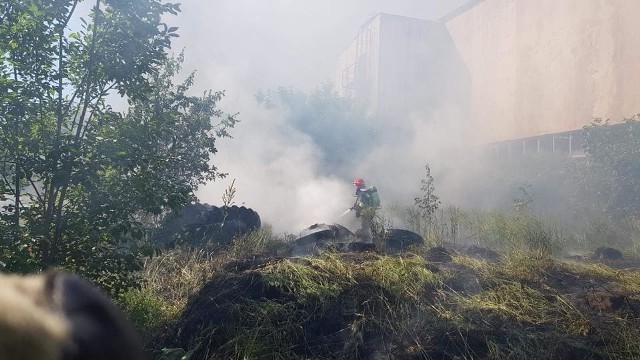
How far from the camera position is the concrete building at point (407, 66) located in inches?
958

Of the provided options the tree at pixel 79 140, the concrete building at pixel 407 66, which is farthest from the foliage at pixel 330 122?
the tree at pixel 79 140

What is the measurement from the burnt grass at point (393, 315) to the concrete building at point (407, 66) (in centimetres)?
2041

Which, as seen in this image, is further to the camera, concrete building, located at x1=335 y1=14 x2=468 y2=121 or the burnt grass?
concrete building, located at x1=335 y1=14 x2=468 y2=121

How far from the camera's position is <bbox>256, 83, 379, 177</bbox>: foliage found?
2192 cm

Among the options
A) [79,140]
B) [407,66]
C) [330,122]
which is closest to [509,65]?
[407,66]

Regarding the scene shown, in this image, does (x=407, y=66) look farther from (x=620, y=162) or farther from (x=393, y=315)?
(x=393, y=315)

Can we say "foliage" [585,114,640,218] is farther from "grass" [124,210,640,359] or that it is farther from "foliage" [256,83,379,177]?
"foliage" [256,83,379,177]

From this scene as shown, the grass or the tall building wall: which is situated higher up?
the tall building wall

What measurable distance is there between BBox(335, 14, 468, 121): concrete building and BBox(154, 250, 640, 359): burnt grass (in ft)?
67.0

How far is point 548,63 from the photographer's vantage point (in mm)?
16422

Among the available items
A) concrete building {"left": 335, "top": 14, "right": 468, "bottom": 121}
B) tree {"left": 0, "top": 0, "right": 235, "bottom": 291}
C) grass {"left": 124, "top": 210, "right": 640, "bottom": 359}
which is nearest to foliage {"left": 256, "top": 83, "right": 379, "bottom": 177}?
concrete building {"left": 335, "top": 14, "right": 468, "bottom": 121}

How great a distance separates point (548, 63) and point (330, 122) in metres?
11.0

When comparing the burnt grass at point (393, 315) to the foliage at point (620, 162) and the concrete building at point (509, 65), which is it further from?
the concrete building at point (509, 65)

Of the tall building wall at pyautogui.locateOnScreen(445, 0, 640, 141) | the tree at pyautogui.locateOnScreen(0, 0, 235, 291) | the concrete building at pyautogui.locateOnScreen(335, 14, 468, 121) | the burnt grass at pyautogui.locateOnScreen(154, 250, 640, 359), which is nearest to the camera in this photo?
the tree at pyautogui.locateOnScreen(0, 0, 235, 291)
